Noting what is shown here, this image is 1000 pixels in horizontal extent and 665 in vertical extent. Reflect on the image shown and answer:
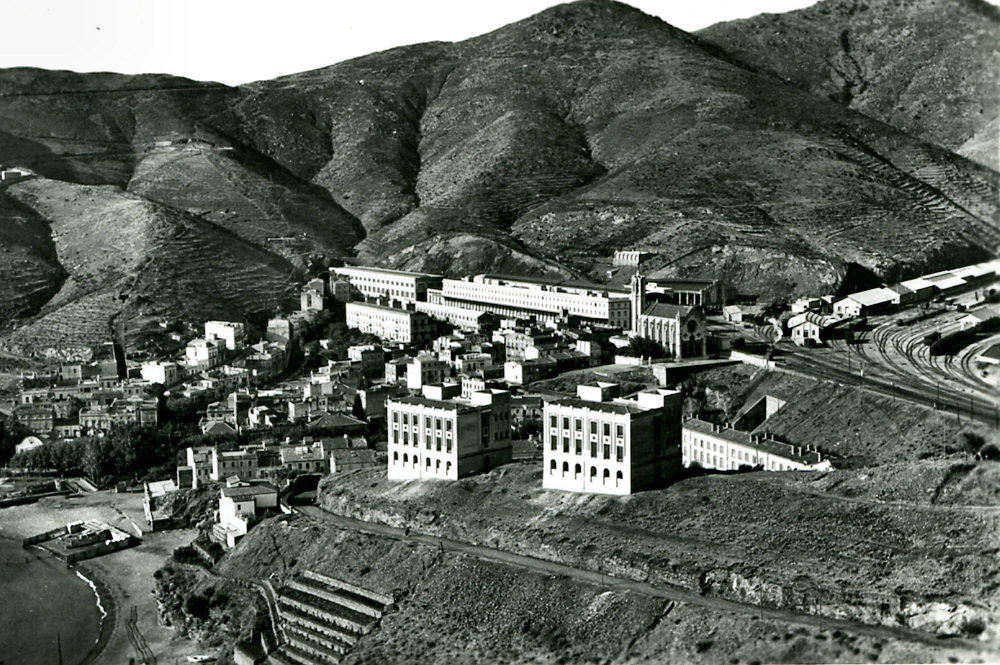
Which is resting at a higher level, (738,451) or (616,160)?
(616,160)

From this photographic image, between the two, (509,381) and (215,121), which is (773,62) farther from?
(509,381)

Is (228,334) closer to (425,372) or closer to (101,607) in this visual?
(425,372)

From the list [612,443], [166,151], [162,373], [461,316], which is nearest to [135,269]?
[162,373]

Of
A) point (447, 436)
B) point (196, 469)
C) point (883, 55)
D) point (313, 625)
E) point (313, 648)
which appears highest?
point (883, 55)

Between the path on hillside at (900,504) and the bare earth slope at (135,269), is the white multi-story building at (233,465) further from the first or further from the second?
the bare earth slope at (135,269)

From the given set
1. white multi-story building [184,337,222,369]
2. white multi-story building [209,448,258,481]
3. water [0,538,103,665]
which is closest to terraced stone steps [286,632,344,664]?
water [0,538,103,665]

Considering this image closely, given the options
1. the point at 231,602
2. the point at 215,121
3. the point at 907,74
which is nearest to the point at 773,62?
the point at 907,74
